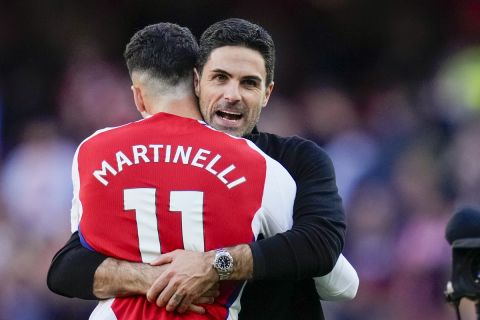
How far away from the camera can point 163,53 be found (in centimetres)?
384

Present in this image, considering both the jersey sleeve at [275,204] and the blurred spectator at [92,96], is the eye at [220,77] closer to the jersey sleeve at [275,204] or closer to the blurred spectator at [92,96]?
the jersey sleeve at [275,204]

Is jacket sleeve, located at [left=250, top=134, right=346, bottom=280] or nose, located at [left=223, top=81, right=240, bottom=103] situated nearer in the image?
jacket sleeve, located at [left=250, top=134, right=346, bottom=280]

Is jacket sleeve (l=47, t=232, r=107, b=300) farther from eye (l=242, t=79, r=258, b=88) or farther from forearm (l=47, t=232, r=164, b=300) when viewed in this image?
eye (l=242, t=79, r=258, b=88)

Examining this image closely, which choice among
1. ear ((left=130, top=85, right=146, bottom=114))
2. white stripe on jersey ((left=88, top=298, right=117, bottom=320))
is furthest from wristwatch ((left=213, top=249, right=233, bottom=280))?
ear ((left=130, top=85, right=146, bottom=114))

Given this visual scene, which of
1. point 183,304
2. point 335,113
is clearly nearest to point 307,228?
point 183,304

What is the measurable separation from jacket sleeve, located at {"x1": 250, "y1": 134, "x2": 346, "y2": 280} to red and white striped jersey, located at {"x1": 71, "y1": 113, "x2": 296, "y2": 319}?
3.1 inches

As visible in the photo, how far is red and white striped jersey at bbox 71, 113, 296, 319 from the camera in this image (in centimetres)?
357

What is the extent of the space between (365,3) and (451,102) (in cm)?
147

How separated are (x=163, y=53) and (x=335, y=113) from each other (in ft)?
17.2

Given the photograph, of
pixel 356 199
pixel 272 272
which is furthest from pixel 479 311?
pixel 356 199

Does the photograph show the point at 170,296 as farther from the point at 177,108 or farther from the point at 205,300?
the point at 177,108

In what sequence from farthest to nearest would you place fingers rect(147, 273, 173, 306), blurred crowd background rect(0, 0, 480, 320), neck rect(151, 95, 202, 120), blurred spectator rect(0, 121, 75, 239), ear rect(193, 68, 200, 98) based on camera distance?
blurred spectator rect(0, 121, 75, 239) < blurred crowd background rect(0, 0, 480, 320) < ear rect(193, 68, 200, 98) < neck rect(151, 95, 202, 120) < fingers rect(147, 273, 173, 306)

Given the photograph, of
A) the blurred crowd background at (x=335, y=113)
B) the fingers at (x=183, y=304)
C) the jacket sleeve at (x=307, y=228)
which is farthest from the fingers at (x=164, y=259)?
the blurred crowd background at (x=335, y=113)

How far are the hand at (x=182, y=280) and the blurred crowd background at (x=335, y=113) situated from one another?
4.03m
